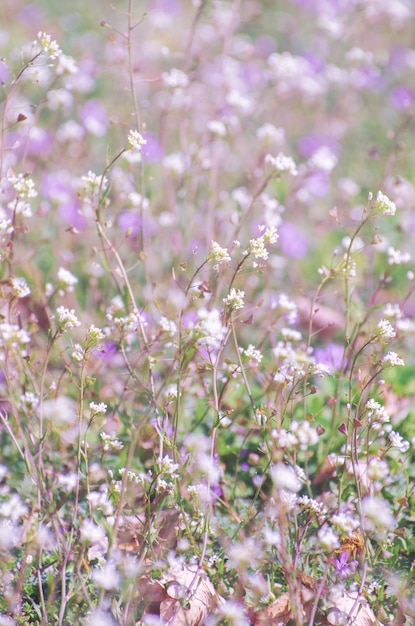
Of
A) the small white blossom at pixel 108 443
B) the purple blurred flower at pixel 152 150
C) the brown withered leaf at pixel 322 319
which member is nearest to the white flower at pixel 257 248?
the small white blossom at pixel 108 443

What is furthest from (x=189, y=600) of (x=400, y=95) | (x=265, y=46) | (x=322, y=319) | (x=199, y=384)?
(x=265, y=46)

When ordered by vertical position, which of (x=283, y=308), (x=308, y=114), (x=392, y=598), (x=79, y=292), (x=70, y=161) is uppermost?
(x=308, y=114)

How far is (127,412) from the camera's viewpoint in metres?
2.20

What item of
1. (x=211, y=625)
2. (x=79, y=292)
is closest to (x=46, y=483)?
(x=211, y=625)

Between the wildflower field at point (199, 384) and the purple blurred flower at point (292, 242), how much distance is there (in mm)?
15

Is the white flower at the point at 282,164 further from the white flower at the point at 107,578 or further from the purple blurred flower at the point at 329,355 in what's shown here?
the white flower at the point at 107,578

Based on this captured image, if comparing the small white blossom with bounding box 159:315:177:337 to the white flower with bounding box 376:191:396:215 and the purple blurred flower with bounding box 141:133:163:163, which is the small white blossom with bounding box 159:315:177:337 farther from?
the purple blurred flower with bounding box 141:133:163:163

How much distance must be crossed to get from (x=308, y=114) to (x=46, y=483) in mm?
3911

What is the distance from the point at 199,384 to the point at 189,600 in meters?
0.81

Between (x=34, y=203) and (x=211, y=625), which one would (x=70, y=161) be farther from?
(x=211, y=625)

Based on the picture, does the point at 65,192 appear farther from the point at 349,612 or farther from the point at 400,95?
the point at 400,95

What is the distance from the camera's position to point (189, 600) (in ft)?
5.28

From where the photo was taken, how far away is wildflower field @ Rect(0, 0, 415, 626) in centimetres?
159

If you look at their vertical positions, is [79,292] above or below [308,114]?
below
